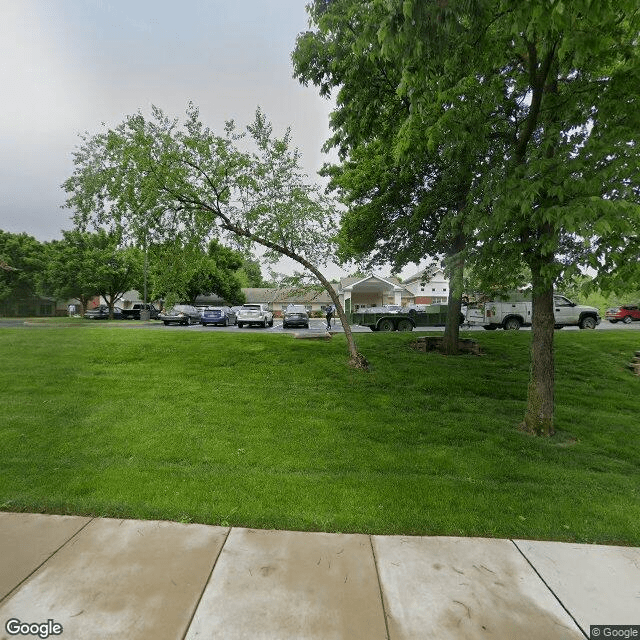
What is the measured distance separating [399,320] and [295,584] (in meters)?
17.4

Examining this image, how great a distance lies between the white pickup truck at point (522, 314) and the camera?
19500 millimetres

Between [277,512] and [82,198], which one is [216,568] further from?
[82,198]

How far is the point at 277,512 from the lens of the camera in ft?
11.8

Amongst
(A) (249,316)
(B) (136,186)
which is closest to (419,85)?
(B) (136,186)

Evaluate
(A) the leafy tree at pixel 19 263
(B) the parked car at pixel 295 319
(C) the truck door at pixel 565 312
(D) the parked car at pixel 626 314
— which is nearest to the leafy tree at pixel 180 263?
(B) the parked car at pixel 295 319

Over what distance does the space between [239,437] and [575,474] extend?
467cm

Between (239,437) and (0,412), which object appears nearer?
(239,437)

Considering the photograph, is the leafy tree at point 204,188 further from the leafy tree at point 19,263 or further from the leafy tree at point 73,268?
the leafy tree at point 19,263

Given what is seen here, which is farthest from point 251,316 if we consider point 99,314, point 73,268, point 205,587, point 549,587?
point 99,314

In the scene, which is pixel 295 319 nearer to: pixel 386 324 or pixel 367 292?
pixel 386 324

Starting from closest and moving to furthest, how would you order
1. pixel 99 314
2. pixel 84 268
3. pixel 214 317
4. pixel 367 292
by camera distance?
pixel 214 317
pixel 84 268
pixel 99 314
pixel 367 292

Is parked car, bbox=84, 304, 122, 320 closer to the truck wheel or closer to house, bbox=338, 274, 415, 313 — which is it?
house, bbox=338, 274, 415, 313

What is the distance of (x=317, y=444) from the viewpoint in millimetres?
5410

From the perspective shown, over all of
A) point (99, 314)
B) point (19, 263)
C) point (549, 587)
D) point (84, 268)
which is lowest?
point (549, 587)
